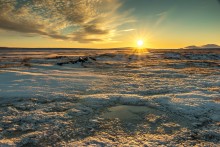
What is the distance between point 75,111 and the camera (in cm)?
852

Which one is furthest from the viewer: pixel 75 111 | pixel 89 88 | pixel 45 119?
pixel 89 88

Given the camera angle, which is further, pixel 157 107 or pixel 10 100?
pixel 10 100

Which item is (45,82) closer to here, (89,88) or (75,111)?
(89,88)

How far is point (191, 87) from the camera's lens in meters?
12.7

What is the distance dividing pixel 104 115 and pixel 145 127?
1782mm

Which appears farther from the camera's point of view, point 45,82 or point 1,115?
point 45,82

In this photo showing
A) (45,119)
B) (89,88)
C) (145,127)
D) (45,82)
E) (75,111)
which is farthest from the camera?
(45,82)

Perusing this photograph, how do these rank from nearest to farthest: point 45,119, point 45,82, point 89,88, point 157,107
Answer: point 45,119
point 157,107
point 89,88
point 45,82

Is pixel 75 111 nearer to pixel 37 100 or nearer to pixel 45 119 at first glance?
pixel 45 119

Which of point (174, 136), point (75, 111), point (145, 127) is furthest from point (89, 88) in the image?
point (174, 136)

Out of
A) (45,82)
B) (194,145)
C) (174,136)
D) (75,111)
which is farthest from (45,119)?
(45,82)

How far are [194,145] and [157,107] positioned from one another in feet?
10.9

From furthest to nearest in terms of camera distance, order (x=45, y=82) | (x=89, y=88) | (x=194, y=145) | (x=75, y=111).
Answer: (x=45, y=82) < (x=89, y=88) < (x=75, y=111) < (x=194, y=145)

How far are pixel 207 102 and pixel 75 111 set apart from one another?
19.3ft
